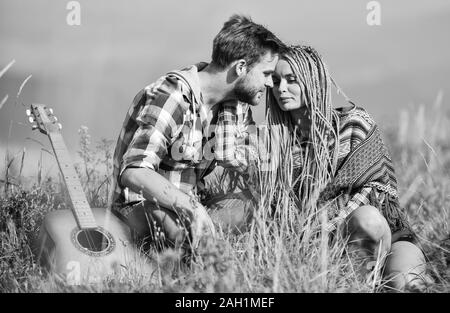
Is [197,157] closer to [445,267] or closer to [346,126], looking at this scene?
[346,126]

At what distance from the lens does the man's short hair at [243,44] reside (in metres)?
4.20

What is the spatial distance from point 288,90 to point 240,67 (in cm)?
33

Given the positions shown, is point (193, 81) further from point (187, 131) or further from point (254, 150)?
point (254, 150)

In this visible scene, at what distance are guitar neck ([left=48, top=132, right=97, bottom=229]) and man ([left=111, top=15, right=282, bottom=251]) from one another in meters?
0.23

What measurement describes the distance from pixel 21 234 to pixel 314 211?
5.49 feet

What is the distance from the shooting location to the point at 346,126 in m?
4.05

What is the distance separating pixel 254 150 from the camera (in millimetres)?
4332

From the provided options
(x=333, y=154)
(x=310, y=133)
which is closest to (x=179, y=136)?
(x=310, y=133)

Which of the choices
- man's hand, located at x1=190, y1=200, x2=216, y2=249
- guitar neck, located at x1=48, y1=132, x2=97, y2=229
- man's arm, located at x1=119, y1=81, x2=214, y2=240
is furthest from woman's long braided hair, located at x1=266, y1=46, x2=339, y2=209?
guitar neck, located at x1=48, y1=132, x2=97, y2=229

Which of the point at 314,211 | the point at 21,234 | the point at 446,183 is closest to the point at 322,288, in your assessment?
the point at 314,211

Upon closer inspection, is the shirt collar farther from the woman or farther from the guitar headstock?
the guitar headstock
